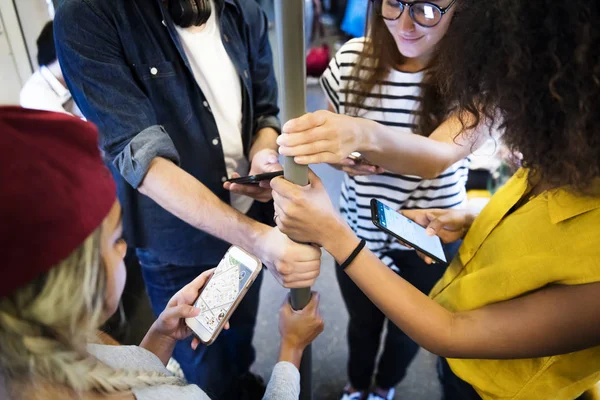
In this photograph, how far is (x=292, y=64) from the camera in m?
0.53

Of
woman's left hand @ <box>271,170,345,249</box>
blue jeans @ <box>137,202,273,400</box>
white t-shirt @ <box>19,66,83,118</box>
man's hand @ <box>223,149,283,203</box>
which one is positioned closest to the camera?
woman's left hand @ <box>271,170,345,249</box>

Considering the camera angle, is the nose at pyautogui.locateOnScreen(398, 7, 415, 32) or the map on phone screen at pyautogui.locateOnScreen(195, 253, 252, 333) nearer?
the map on phone screen at pyautogui.locateOnScreen(195, 253, 252, 333)

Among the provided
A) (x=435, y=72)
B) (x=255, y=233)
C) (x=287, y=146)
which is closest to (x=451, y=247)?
(x=435, y=72)

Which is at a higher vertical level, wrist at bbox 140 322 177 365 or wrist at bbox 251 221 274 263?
wrist at bbox 251 221 274 263

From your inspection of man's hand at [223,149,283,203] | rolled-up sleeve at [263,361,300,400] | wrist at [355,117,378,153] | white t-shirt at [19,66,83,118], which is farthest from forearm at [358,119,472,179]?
white t-shirt at [19,66,83,118]

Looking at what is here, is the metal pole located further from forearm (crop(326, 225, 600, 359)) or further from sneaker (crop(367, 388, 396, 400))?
sneaker (crop(367, 388, 396, 400))

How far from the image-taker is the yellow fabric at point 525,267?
61 centimetres

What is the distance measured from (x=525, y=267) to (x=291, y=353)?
439 mm

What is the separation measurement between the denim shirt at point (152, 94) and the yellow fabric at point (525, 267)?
576mm

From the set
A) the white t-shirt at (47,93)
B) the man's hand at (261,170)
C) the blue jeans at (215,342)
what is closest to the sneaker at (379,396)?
the blue jeans at (215,342)

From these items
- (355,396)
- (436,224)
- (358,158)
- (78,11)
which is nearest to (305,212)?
(358,158)

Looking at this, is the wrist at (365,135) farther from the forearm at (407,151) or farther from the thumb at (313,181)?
the thumb at (313,181)

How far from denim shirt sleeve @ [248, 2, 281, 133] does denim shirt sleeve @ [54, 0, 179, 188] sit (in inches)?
13.9

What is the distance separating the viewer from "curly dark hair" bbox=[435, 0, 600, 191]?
513mm
